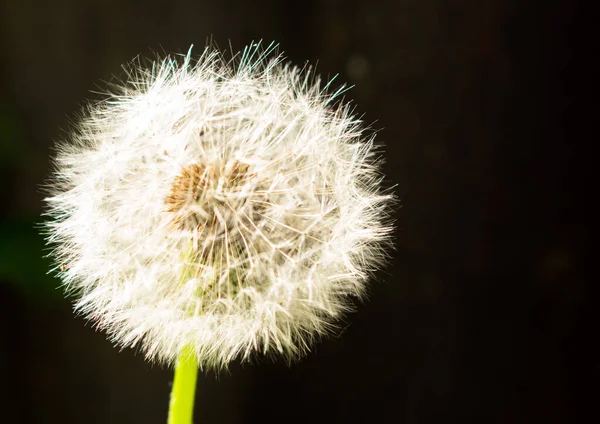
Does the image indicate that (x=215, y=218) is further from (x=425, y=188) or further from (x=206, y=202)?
(x=425, y=188)

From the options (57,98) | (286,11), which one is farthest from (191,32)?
(57,98)

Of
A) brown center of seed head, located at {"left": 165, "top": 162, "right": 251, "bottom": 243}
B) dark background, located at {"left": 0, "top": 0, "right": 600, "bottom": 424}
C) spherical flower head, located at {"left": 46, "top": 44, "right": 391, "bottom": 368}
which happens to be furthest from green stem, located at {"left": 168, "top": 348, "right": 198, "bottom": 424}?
dark background, located at {"left": 0, "top": 0, "right": 600, "bottom": 424}

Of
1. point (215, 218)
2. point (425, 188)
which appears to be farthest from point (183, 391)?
point (425, 188)

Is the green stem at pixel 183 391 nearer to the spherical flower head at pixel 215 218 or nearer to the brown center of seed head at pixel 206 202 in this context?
the spherical flower head at pixel 215 218

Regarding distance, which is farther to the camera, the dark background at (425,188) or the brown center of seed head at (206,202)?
the dark background at (425,188)

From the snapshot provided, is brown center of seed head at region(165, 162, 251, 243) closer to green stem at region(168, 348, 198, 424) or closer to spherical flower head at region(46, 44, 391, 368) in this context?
spherical flower head at region(46, 44, 391, 368)

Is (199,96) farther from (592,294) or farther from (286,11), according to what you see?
(592,294)

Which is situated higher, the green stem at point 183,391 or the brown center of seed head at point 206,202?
the brown center of seed head at point 206,202

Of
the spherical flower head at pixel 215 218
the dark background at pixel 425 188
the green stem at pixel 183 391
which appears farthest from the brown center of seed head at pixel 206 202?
the dark background at pixel 425 188
